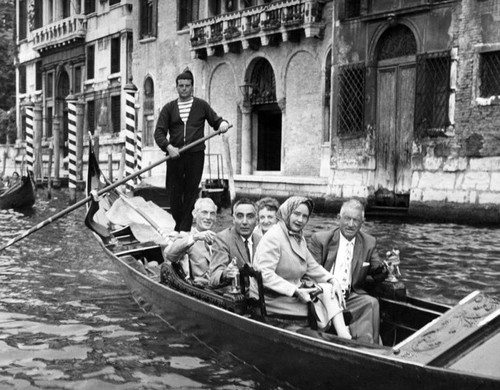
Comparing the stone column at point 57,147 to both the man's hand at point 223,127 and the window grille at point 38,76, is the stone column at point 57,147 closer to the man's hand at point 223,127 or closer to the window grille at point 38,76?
the window grille at point 38,76

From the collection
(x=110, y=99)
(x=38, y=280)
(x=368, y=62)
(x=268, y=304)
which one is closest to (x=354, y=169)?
(x=368, y=62)

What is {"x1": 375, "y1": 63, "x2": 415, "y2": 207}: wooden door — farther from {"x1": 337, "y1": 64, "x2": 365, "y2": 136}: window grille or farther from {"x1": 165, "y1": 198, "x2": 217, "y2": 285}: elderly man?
{"x1": 165, "y1": 198, "x2": 217, "y2": 285}: elderly man

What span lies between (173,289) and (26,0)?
2539 cm

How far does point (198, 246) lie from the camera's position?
4953 millimetres

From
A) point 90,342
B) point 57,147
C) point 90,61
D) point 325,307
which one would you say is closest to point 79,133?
point 57,147

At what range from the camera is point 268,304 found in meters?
3.94

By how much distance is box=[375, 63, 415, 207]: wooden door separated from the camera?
12594 mm

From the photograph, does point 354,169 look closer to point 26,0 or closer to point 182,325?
point 182,325

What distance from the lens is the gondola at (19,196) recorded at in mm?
14789

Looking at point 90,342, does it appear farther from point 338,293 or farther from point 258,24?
point 258,24

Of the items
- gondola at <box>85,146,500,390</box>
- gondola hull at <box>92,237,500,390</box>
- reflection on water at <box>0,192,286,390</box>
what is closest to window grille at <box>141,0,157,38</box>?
reflection on water at <box>0,192,286,390</box>

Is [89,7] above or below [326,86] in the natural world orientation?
above

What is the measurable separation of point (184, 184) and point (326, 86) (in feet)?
29.9

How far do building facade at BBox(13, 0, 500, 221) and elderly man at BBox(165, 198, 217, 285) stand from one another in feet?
22.1
